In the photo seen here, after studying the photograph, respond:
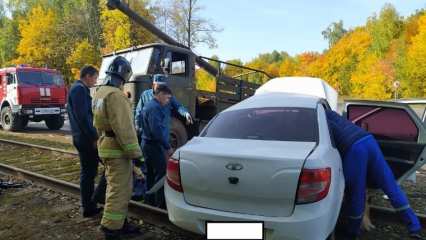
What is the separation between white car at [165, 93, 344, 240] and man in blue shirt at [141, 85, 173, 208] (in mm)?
1051

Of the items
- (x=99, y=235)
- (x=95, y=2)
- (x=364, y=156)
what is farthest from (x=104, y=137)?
(x=95, y=2)

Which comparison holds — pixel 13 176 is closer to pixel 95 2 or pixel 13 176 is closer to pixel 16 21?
pixel 95 2

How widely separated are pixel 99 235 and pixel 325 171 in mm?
2527

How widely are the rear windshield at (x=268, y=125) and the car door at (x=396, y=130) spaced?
1.40 metres

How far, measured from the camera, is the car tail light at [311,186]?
2.94m

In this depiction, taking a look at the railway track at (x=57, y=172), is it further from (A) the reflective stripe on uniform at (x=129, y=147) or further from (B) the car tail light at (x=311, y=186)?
(B) the car tail light at (x=311, y=186)

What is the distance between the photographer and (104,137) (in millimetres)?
3988

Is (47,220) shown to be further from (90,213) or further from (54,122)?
(54,122)

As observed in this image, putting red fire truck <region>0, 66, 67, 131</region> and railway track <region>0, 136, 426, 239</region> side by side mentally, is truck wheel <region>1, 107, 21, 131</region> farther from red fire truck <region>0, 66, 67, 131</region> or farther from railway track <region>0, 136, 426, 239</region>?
railway track <region>0, 136, 426, 239</region>

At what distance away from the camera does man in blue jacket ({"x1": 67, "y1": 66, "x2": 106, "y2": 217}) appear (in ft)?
14.9

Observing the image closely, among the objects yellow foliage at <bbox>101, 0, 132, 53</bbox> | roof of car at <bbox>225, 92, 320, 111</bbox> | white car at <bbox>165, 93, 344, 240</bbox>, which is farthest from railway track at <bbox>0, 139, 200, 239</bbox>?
yellow foliage at <bbox>101, 0, 132, 53</bbox>

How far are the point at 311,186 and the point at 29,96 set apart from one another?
14.2 meters

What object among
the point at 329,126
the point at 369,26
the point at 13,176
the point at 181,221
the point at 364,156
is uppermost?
the point at 369,26

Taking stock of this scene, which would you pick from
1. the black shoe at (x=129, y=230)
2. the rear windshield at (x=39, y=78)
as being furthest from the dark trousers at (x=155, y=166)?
the rear windshield at (x=39, y=78)
